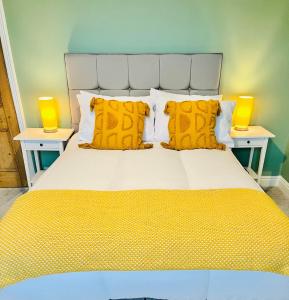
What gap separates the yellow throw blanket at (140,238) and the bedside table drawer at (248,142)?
110 cm

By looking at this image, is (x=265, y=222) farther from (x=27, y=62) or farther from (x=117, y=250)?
(x=27, y=62)

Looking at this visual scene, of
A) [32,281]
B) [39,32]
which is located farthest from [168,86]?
[32,281]

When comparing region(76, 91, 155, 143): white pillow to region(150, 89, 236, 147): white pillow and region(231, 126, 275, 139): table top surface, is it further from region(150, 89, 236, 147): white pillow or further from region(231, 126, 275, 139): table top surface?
region(231, 126, 275, 139): table top surface

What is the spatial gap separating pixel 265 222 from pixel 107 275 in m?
0.77

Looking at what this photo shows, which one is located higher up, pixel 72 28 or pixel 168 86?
pixel 72 28

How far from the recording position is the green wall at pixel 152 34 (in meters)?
2.13

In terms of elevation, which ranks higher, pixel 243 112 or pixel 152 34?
pixel 152 34

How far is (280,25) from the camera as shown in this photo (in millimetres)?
2219

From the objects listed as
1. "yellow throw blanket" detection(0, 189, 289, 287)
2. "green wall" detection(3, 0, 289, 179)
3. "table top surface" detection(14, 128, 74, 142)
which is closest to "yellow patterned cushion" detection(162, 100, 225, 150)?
"green wall" detection(3, 0, 289, 179)

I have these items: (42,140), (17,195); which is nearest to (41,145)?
(42,140)

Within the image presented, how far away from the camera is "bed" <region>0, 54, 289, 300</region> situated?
1121 mm

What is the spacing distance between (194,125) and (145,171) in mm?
600

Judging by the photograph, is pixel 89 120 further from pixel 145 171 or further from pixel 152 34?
pixel 152 34

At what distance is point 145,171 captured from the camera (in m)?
1.64
